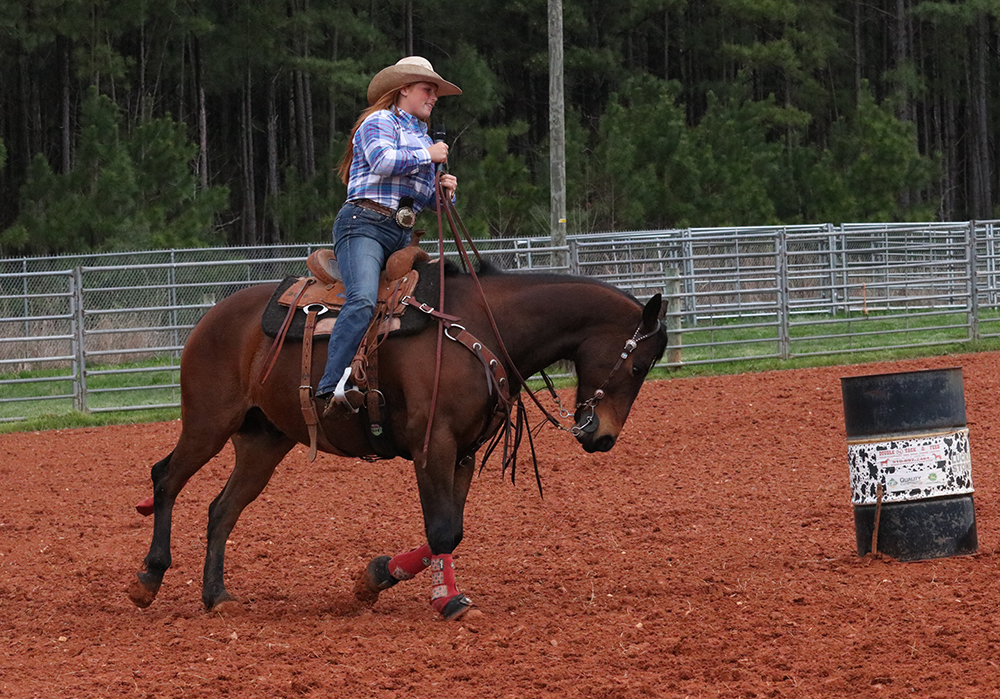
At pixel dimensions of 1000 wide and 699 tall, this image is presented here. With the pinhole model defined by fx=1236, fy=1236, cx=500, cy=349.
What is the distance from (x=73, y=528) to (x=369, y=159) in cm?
433

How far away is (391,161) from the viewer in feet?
19.3

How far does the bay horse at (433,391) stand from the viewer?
584 cm

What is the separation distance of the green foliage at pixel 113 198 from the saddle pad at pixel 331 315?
66.9 ft

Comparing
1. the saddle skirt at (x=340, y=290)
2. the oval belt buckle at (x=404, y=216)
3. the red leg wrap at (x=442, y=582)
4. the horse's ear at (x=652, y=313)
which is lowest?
the red leg wrap at (x=442, y=582)

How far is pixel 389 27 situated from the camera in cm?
4103

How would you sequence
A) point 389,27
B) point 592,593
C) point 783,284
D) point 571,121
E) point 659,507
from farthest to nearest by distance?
point 389,27, point 571,121, point 783,284, point 659,507, point 592,593

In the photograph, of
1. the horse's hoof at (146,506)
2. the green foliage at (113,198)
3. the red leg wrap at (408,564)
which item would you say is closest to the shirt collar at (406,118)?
the red leg wrap at (408,564)

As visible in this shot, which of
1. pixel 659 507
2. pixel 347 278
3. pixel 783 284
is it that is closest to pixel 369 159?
pixel 347 278

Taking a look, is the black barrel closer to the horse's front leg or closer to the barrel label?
the barrel label

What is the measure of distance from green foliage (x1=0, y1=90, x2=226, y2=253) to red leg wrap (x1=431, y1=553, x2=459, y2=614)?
21.4 metres

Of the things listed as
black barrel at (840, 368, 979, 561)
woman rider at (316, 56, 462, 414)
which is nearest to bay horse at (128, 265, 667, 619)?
woman rider at (316, 56, 462, 414)

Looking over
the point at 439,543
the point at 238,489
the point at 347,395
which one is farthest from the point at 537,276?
the point at 238,489

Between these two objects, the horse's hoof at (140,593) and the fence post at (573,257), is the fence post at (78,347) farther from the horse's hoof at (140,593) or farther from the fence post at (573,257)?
the horse's hoof at (140,593)

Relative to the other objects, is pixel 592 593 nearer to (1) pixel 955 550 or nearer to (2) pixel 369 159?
(1) pixel 955 550
